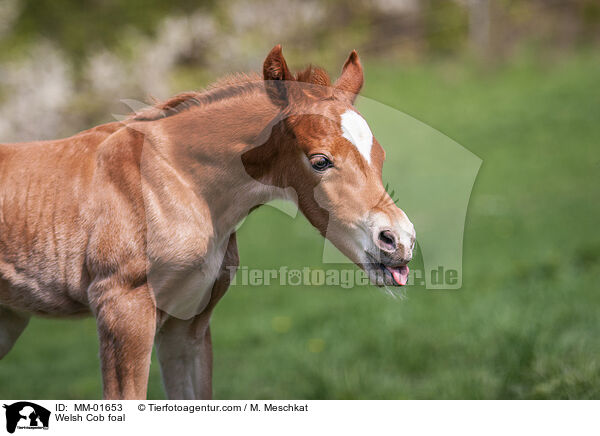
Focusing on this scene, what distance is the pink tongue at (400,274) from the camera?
1839 millimetres

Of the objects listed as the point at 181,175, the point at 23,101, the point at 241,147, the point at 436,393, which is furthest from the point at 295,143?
the point at 23,101

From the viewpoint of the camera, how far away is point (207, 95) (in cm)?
224

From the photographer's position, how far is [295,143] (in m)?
2.01

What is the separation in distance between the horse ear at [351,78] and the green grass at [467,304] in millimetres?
2011

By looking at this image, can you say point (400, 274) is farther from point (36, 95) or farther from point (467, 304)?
point (36, 95)

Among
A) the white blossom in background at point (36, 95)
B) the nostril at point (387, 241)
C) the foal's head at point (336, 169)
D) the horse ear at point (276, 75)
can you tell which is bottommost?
the nostril at point (387, 241)

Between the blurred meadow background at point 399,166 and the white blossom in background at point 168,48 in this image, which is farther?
the white blossom in background at point 168,48

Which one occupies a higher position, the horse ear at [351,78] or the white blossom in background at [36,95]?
the white blossom in background at [36,95]

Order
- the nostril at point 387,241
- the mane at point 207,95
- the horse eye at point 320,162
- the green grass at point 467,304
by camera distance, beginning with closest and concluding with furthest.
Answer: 1. the nostril at point 387,241
2. the horse eye at point 320,162
3. the mane at point 207,95
4. the green grass at point 467,304

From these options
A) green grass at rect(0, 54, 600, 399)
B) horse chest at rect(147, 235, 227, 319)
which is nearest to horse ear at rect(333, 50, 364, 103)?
horse chest at rect(147, 235, 227, 319)

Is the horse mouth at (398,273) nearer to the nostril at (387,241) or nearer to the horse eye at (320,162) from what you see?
the nostril at (387,241)
